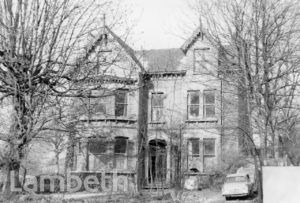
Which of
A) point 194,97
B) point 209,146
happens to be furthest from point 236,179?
point 194,97

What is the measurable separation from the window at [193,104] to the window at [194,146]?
1.73 meters

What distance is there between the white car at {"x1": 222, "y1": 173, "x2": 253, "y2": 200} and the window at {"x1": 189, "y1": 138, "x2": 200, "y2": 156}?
23.5ft

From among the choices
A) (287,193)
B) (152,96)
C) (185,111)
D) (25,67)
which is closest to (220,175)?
(185,111)

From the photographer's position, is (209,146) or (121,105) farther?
(121,105)

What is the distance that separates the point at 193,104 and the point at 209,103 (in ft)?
3.92

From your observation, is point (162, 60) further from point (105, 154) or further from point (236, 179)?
point (236, 179)

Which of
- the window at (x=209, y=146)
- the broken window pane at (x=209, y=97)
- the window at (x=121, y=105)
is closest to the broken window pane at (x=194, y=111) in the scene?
the broken window pane at (x=209, y=97)

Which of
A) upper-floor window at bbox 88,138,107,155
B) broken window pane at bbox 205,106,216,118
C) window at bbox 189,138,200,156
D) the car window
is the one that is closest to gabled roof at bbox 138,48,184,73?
broken window pane at bbox 205,106,216,118

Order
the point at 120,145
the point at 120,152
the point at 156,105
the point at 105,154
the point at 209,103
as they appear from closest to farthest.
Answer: the point at 105,154, the point at 120,152, the point at 120,145, the point at 209,103, the point at 156,105

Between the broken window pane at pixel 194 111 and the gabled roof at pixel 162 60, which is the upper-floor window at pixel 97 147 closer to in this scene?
the gabled roof at pixel 162 60

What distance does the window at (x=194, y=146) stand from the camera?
94.7 ft

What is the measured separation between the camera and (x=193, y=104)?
29250 mm

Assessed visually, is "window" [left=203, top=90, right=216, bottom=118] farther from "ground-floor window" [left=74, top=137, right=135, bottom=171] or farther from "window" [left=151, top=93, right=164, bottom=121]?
"ground-floor window" [left=74, top=137, right=135, bottom=171]

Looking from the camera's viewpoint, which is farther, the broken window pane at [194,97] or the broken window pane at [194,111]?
the broken window pane at [194,97]
